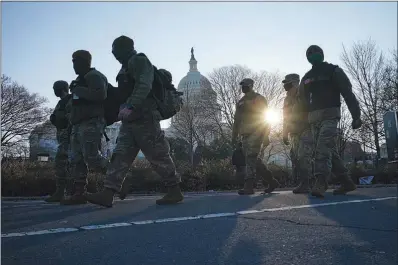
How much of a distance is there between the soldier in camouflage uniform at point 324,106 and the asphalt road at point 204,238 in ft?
5.43

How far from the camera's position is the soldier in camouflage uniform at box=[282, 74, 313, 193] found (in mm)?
6391

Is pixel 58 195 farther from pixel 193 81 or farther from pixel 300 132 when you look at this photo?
pixel 193 81

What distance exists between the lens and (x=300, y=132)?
6.67m

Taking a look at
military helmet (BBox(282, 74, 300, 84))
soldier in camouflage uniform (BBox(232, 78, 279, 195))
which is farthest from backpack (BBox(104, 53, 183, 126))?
military helmet (BBox(282, 74, 300, 84))

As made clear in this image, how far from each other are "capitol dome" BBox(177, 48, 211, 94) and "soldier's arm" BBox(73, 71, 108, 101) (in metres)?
34.4

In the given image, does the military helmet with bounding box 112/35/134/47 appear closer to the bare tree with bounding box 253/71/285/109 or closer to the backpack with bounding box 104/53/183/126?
the backpack with bounding box 104/53/183/126

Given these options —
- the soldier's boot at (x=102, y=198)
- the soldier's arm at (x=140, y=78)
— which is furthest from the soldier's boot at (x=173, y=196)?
the soldier's arm at (x=140, y=78)

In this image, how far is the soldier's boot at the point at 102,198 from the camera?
12.1 ft

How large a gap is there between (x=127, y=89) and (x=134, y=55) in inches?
17.2

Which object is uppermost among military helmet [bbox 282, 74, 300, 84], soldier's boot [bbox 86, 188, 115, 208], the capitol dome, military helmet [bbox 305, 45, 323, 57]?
the capitol dome

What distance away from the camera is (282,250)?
2.01 metres

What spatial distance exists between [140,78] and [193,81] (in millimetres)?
62331

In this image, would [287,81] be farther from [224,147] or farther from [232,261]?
[224,147]

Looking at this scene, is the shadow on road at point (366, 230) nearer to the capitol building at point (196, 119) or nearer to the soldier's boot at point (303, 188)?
the soldier's boot at point (303, 188)
